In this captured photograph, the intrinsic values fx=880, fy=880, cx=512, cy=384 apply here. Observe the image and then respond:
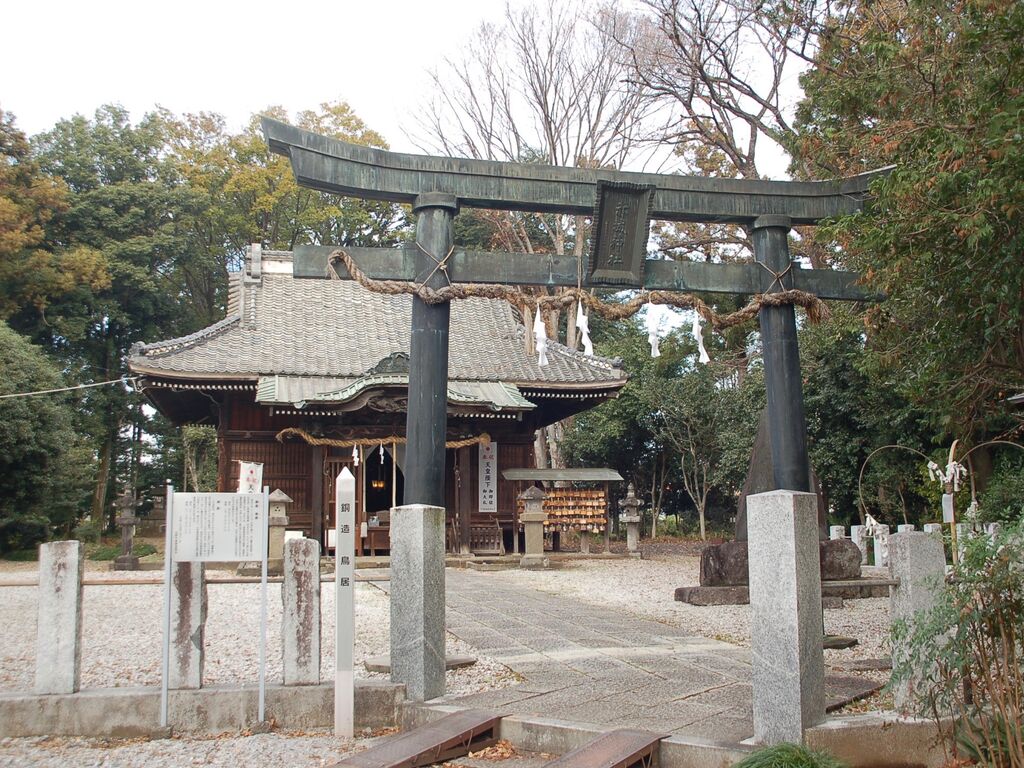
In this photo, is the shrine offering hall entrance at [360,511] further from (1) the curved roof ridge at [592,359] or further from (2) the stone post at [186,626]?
(2) the stone post at [186,626]

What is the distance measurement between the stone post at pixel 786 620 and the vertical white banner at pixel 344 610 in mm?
2316

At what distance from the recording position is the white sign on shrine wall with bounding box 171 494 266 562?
17.4 feet

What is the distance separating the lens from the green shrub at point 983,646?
12.4ft

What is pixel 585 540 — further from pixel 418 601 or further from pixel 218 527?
pixel 218 527

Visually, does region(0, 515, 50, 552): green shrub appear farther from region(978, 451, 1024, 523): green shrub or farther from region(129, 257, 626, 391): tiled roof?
region(978, 451, 1024, 523): green shrub

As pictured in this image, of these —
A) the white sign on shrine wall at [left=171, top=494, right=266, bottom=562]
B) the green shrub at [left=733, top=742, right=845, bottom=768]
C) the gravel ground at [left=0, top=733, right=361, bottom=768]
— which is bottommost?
the gravel ground at [left=0, top=733, right=361, bottom=768]

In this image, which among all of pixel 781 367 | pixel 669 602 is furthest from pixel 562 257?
pixel 669 602

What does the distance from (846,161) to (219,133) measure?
86.6 ft

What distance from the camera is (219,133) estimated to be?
31.7 metres

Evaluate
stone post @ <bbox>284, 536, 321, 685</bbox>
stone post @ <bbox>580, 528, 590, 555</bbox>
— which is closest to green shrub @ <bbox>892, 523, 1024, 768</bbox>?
stone post @ <bbox>284, 536, 321, 685</bbox>

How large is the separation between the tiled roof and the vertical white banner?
11912 mm

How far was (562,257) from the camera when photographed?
647 centimetres

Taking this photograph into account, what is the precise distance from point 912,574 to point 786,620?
835 millimetres

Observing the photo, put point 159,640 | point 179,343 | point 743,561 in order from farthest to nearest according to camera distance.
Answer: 1. point 179,343
2. point 743,561
3. point 159,640
